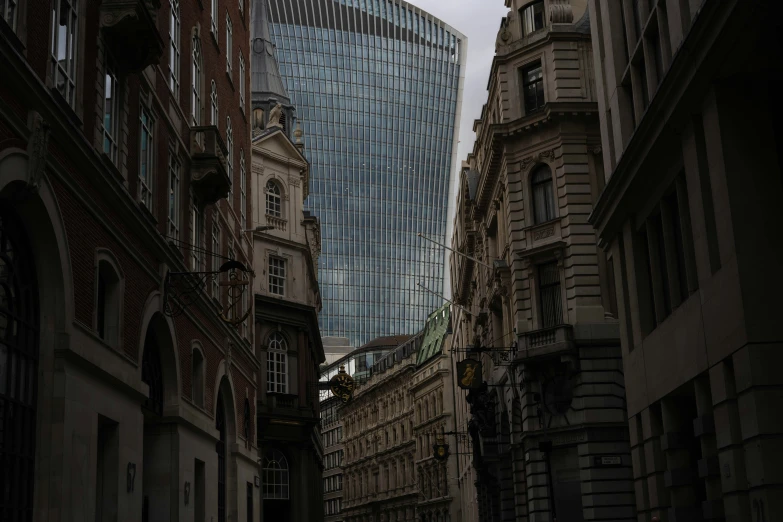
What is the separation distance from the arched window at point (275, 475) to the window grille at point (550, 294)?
22.2 m

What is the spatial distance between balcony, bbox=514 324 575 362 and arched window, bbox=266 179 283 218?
2276 cm

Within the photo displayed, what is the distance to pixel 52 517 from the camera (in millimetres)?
18062

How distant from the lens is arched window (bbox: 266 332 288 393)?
185 ft

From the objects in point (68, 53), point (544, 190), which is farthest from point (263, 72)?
point (68, 53)

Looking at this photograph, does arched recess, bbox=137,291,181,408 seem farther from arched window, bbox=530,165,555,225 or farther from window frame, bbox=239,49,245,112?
arched window, bbox=530,165,555,225

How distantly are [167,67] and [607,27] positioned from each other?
41.2 feet

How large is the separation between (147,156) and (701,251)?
46.9ft

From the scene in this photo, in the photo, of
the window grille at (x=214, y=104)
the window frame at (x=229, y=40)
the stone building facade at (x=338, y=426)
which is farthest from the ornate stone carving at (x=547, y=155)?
the stone building facade at (x=338, y=426)

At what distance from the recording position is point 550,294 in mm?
41250

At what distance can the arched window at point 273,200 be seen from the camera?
194 feet

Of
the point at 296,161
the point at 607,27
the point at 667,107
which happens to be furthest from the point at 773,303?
the point at 296,161

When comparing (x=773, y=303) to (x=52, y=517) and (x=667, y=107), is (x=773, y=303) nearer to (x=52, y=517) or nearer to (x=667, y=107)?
(x=667, y=107)

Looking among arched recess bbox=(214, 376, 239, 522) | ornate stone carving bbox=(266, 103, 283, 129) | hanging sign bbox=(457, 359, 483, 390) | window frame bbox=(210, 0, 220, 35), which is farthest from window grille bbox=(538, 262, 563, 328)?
ornate stone carving bbox=(266, 103, 283, 129)

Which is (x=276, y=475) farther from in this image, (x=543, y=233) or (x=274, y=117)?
(x=543, y=233)
